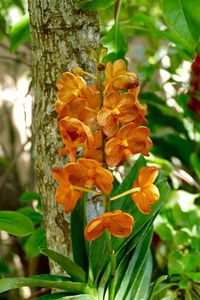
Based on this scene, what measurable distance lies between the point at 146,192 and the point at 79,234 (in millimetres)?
157

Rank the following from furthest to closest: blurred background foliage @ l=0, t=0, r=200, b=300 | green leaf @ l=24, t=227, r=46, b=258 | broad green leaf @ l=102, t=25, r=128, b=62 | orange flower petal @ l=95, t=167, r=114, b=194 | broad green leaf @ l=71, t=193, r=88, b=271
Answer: green leaf @ l=24, t=227, r=46, b=258 < broad green leaf @ l=102, t=25, r=128, b=62 < blurred background foliage @ l=0, t=0, r=200, b=300 < broad green leaf @ l=71, t=193, r=88, b=271 < orange flower petal @ l=95, t=167, r=114, b=194

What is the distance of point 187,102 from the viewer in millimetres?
1852

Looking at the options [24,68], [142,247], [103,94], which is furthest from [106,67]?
[24,68]

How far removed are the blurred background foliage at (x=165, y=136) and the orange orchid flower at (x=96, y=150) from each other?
20 centimetres

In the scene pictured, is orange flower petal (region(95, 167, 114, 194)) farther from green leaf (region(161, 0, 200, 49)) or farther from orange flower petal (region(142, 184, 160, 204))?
green leaf (region(161, 0, 200, 49))

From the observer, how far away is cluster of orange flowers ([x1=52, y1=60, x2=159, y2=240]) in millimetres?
929

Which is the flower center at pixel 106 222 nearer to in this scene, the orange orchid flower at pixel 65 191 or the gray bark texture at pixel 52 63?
the orange orchid flower at pixel 65 191

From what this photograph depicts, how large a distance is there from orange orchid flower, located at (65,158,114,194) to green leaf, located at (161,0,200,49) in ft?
0.80

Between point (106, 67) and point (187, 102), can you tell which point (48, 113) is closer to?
point (106, 67)

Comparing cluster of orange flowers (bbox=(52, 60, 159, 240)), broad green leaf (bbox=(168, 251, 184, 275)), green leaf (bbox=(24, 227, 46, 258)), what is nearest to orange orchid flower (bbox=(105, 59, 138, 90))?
cluster of orange flowers (bbox=(52, 60, 159, 240))

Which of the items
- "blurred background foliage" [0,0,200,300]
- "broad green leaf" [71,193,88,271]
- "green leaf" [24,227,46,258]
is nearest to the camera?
"broad green leaf" [71,193,88,271]

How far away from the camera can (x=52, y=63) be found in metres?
1.14

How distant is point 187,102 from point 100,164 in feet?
3.14

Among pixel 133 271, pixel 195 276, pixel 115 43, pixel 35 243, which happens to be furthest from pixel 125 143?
pixel 35 243
